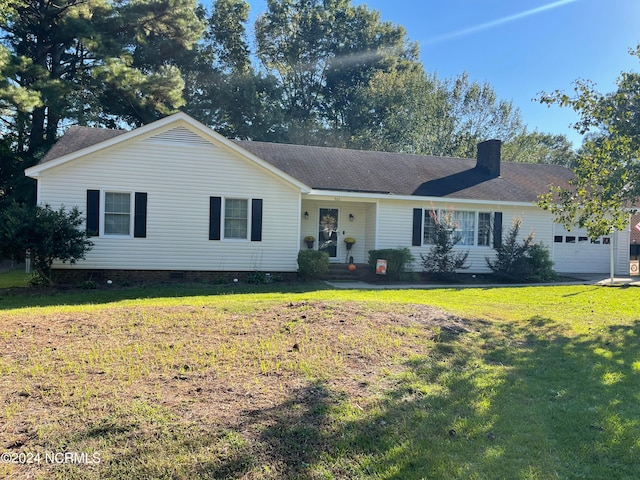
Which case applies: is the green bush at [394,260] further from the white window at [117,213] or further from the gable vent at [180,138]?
the white window at [117,213]

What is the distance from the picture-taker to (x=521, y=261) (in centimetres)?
1489

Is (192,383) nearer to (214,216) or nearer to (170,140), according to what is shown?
(214,216)

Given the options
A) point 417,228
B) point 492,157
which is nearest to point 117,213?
point 417,228

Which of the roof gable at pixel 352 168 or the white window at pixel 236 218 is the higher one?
the roof gable at pixel 352 168

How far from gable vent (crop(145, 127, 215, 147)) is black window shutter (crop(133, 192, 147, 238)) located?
1.64m

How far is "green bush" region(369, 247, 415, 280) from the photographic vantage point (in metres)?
14.0

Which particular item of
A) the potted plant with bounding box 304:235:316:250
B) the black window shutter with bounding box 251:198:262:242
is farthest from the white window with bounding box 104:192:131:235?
the potted plant with bounding box 304:235:316:250

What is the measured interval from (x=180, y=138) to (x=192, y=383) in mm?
10203

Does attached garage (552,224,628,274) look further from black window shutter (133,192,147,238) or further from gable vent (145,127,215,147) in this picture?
black window shutter (133,192,147,238)

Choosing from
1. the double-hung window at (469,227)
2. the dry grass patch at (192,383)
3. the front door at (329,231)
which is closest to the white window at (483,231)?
the double-hung window at (469,227)

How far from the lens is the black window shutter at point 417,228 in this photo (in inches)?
619

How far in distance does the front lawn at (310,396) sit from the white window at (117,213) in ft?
21.0

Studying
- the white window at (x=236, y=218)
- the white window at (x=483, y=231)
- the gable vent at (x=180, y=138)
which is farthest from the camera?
the white window at (x=483, y=231)

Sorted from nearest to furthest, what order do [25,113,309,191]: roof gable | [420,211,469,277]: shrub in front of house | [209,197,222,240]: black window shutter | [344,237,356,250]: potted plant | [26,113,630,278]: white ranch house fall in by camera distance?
[25,113,309,191]: roof gable → [26,113,630,278]: white ranch house → [209,197,222,240]: black window shutter → [420,211,469,277]: shrub in front of house → [344,237,356,250]: potted plant
